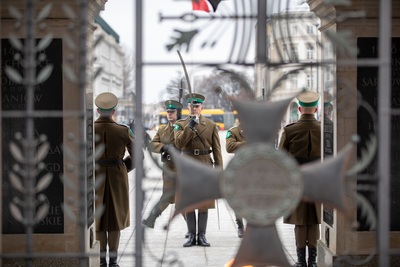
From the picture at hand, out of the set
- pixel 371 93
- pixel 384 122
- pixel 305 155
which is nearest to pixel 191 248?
pixel 305 155

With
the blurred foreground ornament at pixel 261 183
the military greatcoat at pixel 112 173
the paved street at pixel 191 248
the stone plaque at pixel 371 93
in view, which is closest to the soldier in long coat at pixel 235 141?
the paved street at pixel 191 248

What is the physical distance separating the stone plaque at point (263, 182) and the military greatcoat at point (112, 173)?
2690 mm

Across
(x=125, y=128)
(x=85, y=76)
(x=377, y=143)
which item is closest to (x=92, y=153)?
(x=125, y=128)

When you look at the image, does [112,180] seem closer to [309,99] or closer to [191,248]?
[191,248]

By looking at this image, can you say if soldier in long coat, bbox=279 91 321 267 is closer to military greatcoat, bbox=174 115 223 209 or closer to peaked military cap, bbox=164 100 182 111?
military greatcoat, bbox=174 115 223 209

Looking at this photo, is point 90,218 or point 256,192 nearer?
point 256,192

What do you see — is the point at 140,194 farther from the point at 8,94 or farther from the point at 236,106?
the point at 8,94

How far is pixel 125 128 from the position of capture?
275 inches

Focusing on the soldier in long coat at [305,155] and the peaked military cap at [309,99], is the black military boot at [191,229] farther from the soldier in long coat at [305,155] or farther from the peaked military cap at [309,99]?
the peaked military cap at [309,99]

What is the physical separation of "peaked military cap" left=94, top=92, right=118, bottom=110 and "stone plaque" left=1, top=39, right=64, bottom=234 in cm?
70

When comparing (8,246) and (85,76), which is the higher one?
(85,76)

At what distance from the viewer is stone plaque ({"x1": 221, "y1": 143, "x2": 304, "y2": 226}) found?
4387 millimetres

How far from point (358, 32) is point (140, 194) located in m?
2.92

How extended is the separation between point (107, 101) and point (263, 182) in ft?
9.74
